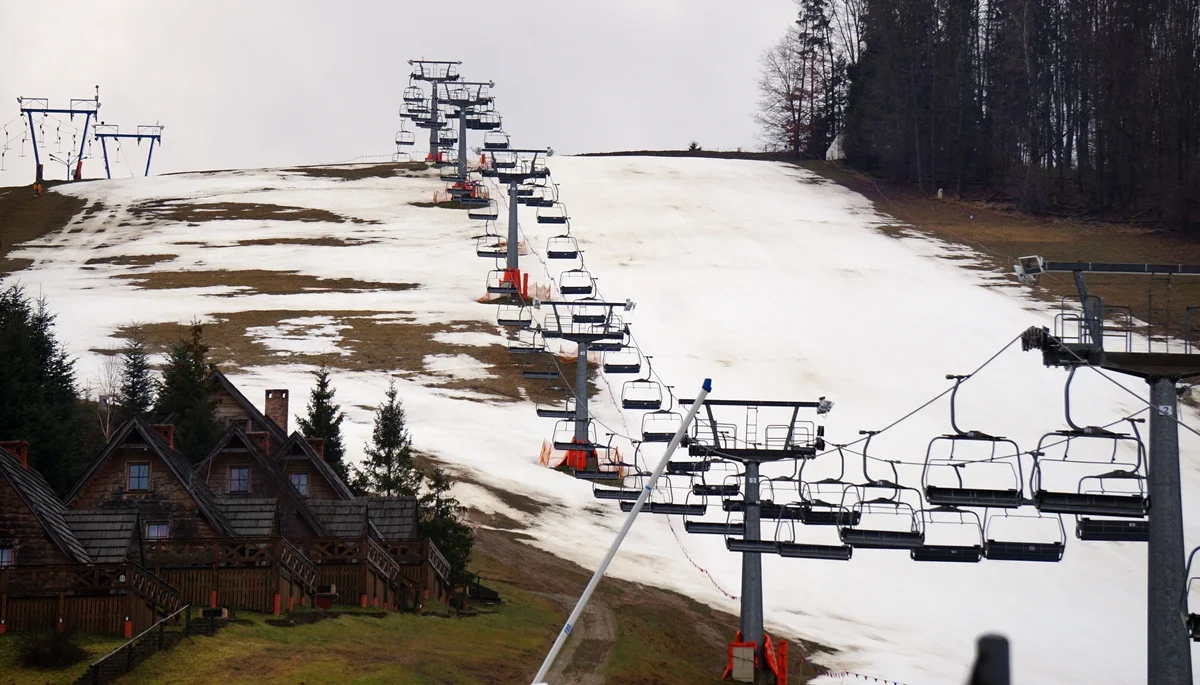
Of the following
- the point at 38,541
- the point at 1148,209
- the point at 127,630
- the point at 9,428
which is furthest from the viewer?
the point at 1148,209

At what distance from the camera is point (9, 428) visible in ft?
128

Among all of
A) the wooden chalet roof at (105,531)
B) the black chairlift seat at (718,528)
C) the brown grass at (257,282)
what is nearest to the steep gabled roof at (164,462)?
the wooden chalet roof at (105,531)

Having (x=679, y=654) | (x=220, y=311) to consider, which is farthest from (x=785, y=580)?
(x=220, y=311)

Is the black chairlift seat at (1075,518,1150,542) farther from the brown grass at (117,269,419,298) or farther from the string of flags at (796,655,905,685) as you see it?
the brown grass at (117,269,419,298)

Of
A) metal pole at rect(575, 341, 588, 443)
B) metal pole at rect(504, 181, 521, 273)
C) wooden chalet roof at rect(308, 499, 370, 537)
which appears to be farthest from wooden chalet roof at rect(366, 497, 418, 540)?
metal pole at rect(504, 181, 521, 273)

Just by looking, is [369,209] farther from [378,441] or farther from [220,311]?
[378,441]

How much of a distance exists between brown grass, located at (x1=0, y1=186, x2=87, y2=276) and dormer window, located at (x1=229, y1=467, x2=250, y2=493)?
202 feet

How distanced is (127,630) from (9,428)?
49.1ft

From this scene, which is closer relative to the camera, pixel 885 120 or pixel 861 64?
pixel 885 120

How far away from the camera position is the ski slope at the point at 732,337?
4634 centimetres

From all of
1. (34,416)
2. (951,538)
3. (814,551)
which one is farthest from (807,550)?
(951,538)

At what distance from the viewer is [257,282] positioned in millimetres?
88500

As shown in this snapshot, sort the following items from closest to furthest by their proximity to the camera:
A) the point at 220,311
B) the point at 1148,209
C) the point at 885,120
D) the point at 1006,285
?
the point at 220,311
the point at 1006,285
the point at 1148,209
the point at 885,120

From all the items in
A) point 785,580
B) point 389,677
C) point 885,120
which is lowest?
point 785,580
